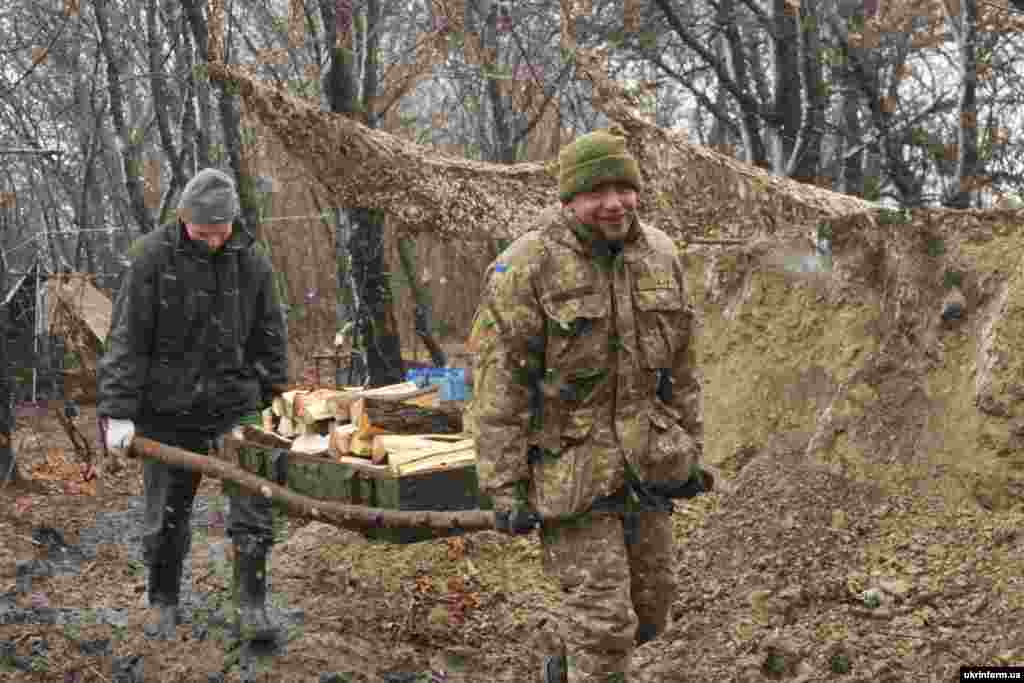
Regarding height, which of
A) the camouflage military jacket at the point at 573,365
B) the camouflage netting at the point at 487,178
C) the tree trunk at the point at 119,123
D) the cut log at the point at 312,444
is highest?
the tree trunk at the point at 119,123

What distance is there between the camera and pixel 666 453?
3338 millimetres

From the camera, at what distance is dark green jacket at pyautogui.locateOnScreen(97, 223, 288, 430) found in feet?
14.1

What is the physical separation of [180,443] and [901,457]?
3.40 metres

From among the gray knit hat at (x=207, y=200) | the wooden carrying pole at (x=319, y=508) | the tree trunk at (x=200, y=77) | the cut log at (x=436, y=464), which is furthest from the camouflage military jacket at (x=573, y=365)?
the tree trunk at (x=200, y=77)

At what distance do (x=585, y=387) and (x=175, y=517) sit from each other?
2268 mm

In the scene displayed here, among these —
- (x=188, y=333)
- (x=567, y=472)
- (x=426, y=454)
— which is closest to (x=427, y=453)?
(x=426, y=454)

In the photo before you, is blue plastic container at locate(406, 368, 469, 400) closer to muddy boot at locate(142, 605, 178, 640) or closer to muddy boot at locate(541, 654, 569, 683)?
muddy boot at locate(142, 605, 178, 640)

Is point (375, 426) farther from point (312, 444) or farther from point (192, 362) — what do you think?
point (192, 362)

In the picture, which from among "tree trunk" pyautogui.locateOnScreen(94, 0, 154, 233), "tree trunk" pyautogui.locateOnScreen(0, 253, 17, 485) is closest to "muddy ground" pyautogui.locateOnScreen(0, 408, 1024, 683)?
"tree trunk" pyautogui.locateOnScreen(0, 253, 17, 485)

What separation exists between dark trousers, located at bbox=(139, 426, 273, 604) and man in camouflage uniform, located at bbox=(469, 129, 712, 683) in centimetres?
160

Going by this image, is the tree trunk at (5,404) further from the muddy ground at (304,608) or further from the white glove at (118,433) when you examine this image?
the white glove at (118,433)

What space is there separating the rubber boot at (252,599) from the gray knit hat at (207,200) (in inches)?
56.8

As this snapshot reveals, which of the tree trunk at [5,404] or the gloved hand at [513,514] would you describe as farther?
the tree trunk at [5,404]

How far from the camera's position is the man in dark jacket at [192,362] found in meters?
4.29
